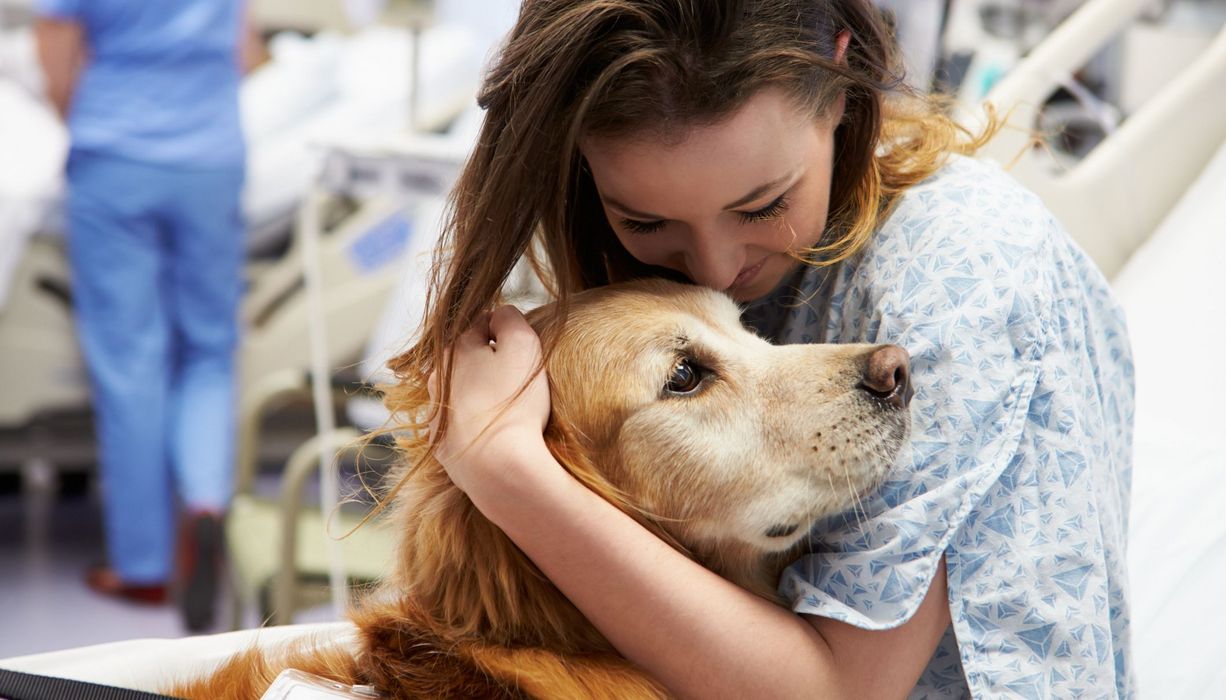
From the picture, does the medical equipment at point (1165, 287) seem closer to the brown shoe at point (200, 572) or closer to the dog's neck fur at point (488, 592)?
the dog's neck fur at point (488, 592)

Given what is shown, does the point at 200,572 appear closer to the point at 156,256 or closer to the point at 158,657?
the point at 156,256

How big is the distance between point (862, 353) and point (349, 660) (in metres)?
0.58

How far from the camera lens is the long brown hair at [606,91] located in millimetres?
1011

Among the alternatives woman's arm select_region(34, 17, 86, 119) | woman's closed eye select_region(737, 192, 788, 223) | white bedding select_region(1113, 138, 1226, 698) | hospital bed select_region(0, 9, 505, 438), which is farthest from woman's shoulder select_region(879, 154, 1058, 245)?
woman's arm select_region(34, 17, 86, 119)

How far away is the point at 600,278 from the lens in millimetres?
1332

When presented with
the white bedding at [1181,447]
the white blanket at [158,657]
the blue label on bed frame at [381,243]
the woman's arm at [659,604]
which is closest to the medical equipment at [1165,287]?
the white bedding at [1181,447]

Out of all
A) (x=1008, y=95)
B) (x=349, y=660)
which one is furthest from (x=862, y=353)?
(x=1008, y=95)

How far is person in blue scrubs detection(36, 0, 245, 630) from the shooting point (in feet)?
10.5

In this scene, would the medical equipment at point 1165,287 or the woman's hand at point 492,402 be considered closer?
the woman's hand at point 492,402

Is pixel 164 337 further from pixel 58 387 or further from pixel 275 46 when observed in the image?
pixel 275 46

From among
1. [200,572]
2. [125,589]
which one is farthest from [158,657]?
[125,589]

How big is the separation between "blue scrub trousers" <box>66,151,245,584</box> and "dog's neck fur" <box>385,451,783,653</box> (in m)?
2.57

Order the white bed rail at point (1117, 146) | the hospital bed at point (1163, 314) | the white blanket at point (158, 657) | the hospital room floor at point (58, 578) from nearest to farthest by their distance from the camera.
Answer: the white blanket at point (158, 657) < the hospital bed at point (1163, 314) < the white bed rail at point (1117, 146) < the hospital room floor at point (58, 578)

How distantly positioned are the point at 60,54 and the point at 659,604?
9.66ft
